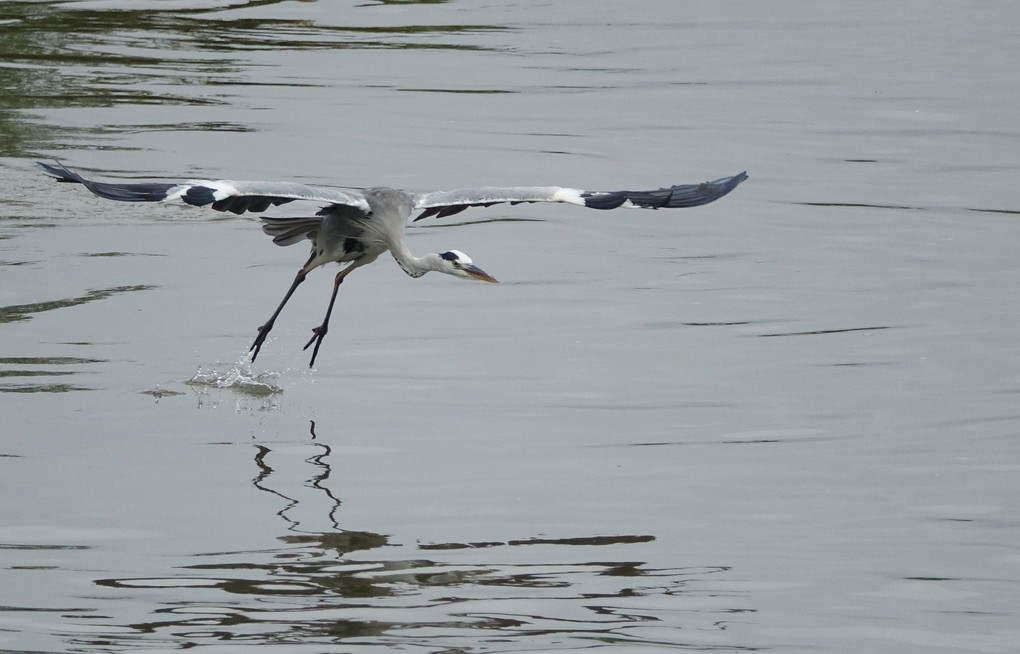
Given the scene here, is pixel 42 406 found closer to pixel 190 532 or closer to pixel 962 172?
pixel 190 532

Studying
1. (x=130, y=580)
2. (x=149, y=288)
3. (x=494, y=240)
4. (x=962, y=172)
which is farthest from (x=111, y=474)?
(x=962, y=172)

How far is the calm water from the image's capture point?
268 inches

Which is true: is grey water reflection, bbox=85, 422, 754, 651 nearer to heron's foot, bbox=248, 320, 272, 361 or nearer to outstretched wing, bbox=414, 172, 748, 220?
heron's foot, bbox=248, 320, 272, 361

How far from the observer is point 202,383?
9844mm

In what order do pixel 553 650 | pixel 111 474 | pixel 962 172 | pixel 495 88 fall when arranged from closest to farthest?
pixel 553 650, pixel 111 474, pixel 962 172, pixel 495 88

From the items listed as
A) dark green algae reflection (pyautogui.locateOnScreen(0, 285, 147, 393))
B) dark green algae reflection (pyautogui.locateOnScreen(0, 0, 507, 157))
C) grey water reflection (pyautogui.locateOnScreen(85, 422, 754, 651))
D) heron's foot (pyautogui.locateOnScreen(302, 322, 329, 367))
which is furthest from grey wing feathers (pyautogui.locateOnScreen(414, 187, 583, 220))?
dark green algae reflection (pyautogui.locateOnScreen(0, 0, 507, 157))

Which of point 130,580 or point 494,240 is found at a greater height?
point 494,240

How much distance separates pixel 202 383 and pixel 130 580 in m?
3.08

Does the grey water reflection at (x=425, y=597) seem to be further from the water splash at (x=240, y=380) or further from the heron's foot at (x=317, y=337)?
the heron's foot at (x=317, y=337)

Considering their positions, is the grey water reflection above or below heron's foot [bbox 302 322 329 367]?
below

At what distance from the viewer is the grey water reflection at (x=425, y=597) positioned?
6.34 m

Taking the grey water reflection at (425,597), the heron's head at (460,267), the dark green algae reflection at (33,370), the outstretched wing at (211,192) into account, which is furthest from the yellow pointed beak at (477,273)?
the grey water reflection at (425,597)

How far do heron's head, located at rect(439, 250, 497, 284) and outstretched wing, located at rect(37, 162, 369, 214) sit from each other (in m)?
0.85

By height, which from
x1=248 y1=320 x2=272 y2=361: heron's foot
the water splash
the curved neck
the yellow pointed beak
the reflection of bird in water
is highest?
the curved neck
